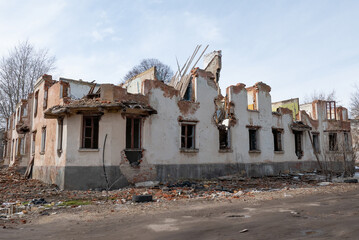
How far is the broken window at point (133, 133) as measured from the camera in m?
14.6

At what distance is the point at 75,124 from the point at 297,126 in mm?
16419

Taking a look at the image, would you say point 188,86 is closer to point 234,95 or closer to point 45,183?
point 234,95

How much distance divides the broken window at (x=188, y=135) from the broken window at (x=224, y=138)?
2242 millimetres

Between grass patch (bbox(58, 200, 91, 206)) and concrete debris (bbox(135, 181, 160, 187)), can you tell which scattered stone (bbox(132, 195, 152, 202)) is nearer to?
grass patch (bbox(58, 200, 91, 206))

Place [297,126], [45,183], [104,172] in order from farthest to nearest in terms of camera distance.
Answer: [297,126] → [45,183] → [104,172]

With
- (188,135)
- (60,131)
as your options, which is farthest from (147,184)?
(60,131)

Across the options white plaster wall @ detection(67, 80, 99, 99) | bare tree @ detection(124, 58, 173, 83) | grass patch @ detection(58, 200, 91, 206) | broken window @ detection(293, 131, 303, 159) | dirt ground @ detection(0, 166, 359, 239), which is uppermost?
bare tree @ detection(124, 58, 173, 83)

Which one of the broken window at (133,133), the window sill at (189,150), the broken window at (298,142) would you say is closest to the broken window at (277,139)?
the broken window at (298,142)

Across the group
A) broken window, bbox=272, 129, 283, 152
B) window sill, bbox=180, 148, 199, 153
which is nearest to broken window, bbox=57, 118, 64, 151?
window sill, bbox=180, 148, 199, 153

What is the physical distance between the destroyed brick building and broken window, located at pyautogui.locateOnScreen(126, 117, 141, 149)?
0.05 meters

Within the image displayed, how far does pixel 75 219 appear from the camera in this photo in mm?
7320

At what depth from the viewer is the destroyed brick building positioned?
45.2ft

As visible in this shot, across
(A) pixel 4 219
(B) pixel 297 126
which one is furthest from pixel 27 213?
(B) pixel 297 126

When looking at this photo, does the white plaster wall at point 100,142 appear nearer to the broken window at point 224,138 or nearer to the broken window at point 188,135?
the broken window at point 188,135
